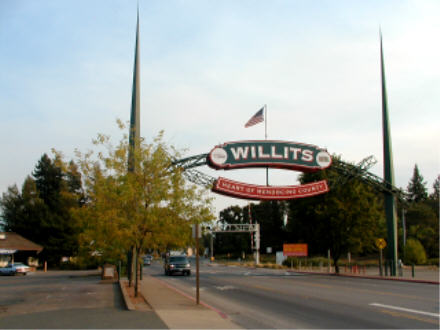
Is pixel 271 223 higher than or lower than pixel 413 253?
higher

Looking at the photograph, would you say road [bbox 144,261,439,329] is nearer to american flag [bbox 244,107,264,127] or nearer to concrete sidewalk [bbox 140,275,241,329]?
concrete sidewalk [bbox 140,275,241,329]

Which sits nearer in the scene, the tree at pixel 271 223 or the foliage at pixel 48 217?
the foliage at pixel 48 217

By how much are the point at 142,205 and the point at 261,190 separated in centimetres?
1185

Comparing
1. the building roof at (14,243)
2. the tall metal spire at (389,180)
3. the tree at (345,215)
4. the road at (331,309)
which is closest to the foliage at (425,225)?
the tree at (345,215)

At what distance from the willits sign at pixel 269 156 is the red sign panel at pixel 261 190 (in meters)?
1.23

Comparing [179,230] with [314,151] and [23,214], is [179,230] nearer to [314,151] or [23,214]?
[314,151]

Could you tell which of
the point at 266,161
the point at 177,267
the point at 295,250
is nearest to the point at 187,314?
the point at 266,161

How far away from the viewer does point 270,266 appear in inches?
2304

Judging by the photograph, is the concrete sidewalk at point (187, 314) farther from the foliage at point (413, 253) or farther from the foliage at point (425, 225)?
the foliage at point (425, 225)

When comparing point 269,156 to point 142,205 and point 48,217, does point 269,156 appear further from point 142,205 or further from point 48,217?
point 48,217

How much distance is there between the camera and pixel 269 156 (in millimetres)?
27297

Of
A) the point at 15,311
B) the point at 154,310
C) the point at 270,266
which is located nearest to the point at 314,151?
the point at 154,310

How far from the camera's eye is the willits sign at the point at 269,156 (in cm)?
2684

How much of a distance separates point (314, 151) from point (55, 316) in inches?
790
